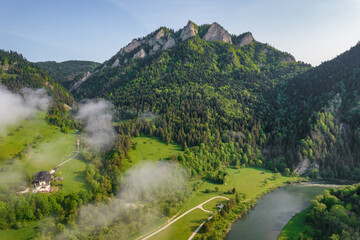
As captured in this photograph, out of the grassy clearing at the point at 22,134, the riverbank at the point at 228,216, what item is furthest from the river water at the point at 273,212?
the grassy clearing at the point at 22,134

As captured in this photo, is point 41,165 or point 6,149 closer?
point 41,165

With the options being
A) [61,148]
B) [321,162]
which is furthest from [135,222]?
[321,162]

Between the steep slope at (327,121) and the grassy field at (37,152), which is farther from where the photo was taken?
the steep slope at (327,121)

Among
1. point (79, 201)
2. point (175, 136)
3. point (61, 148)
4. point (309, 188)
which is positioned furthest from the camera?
point (175, 136)

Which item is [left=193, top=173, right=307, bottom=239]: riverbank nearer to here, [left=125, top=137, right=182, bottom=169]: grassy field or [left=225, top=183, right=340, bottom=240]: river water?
[left=225, top=183, right=340, bottom=240]: river water

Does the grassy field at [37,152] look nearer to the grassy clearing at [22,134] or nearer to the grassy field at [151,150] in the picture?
the grassy clearing at [22,134]

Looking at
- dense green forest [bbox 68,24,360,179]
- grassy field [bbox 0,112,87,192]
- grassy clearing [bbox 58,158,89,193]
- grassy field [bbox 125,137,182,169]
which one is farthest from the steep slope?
grassy field [bbox 0,112,87,192]

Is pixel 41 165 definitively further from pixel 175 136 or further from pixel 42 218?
pixel 175 136
